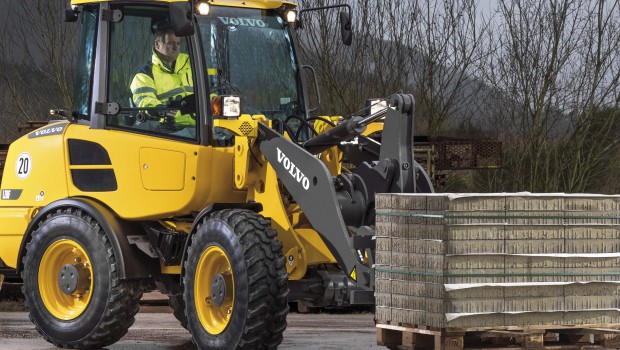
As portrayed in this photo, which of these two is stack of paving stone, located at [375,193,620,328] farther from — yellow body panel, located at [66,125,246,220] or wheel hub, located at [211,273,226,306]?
yellow body panel, located at [66,125,246,220]

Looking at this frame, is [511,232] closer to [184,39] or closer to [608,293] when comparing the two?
[608,293]

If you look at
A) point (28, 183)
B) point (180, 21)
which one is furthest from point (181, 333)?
point (180, 21)

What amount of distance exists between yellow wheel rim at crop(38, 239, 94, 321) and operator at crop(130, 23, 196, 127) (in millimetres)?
1414

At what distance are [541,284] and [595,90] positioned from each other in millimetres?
16409

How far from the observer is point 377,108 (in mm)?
10297

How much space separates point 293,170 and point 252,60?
5.14ft

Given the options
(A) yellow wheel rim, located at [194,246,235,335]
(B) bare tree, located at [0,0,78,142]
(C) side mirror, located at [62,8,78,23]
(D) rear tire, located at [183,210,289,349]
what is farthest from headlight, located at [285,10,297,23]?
(B) bare tree, located at [0,0,78,142]

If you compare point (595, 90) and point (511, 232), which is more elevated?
point (595, 90)

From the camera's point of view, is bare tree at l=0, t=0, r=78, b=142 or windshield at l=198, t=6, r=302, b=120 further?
bare tree at l=0, t=0, r=78, b=142

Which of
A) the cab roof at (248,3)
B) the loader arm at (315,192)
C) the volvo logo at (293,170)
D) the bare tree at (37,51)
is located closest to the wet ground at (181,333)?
the loader arm at (315,192)

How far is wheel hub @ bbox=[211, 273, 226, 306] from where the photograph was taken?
9.51 metres

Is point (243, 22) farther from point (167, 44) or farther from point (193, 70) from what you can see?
point (193, 70)

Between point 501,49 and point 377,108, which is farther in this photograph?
point 501,49

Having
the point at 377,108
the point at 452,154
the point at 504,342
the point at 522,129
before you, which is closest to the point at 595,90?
the point at 522,129
